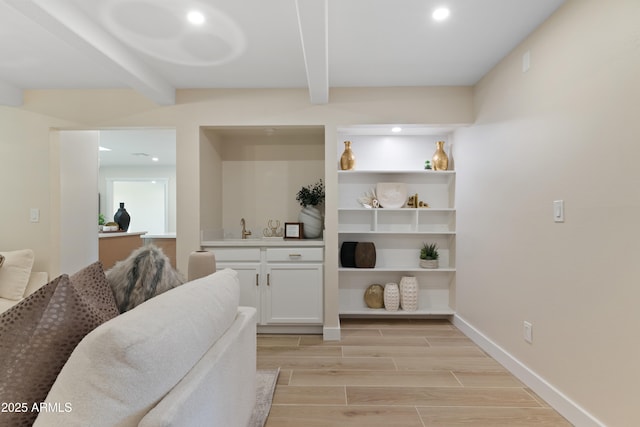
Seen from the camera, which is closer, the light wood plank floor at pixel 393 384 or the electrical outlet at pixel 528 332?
the light wood plank floor at pixel 393 384

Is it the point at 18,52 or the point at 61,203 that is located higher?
the point at 18,52

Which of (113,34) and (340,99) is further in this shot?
(340,99)

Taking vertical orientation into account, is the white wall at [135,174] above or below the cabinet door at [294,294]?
above

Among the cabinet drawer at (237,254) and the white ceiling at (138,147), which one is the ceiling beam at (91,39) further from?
the cabinet drawer at (237,254)

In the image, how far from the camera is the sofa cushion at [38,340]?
30.6 inches

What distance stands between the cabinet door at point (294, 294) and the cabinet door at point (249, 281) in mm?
96

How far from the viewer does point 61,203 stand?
321cm

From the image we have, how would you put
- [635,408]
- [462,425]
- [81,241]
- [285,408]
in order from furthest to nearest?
[81,241] < [285,408] < [462,425] < [635,408]

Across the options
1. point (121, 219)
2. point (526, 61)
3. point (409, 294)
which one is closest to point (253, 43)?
point (526, 61)

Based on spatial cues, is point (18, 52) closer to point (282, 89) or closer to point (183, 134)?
point (183, 134)

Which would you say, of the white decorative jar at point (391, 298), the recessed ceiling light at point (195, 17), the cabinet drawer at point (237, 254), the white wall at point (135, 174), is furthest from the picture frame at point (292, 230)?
the white wall at point (135, 174)

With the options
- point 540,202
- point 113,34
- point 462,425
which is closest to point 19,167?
point 113,34

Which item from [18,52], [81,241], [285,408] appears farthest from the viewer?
[81,241]

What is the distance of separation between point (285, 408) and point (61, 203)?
2867 millimetres
